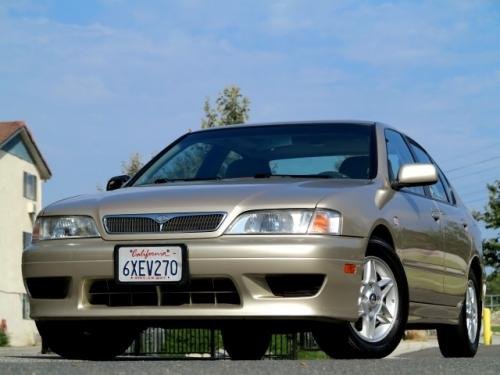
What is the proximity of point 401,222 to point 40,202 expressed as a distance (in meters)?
39.1

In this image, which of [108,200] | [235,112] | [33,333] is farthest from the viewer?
[33,333]

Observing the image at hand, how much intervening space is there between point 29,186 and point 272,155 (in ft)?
121

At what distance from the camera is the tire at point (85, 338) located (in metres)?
6.96

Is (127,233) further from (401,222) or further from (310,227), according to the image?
(401,222)

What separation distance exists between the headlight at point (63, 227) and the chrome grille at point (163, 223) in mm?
128

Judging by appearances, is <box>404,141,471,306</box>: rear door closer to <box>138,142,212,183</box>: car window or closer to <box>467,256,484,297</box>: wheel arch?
<box>467,256,484,297</box>: wheel arch

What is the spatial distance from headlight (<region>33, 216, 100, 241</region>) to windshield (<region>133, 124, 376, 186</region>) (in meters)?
1.07

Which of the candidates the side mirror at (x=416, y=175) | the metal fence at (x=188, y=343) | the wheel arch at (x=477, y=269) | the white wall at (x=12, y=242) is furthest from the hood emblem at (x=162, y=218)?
the white wall at (x=12, y=242)

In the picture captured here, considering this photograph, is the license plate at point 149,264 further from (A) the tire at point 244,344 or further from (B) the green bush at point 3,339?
(B) the green bush at point 3,339

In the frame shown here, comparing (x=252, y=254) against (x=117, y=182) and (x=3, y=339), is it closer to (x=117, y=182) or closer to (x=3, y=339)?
(x=117, y=182)

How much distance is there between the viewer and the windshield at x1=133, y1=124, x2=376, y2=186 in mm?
7523

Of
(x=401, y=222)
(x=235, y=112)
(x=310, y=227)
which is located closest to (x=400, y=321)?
(x=401, y=222)

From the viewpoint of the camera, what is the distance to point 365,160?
299 inches

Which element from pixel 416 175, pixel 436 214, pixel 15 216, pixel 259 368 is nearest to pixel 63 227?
pixel 259 368
